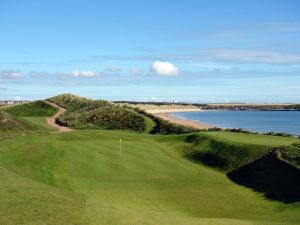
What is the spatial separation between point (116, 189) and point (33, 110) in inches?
2794

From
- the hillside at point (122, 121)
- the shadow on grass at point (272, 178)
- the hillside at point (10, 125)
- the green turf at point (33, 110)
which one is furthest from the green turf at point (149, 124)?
the shadow on grass at point (272, 178)

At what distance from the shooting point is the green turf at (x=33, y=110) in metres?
93.6

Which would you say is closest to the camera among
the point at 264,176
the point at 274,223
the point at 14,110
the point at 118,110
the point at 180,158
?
the point at 274,223

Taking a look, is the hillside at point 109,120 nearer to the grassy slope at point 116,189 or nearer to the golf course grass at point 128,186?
the golf course grass at point 128,186

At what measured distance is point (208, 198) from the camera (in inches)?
1054

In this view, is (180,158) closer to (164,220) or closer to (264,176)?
(264,176)

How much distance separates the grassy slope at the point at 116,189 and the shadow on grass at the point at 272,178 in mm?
915

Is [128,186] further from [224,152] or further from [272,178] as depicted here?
[224,152]

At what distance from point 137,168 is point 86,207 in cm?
1509

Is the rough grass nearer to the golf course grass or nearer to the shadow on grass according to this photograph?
the golf course grass

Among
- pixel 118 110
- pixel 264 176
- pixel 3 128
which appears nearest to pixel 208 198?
pixel 264 176

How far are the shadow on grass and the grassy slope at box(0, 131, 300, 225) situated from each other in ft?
3.00

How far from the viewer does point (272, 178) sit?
98.2ft

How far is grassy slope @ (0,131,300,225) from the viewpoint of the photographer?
17.6m
